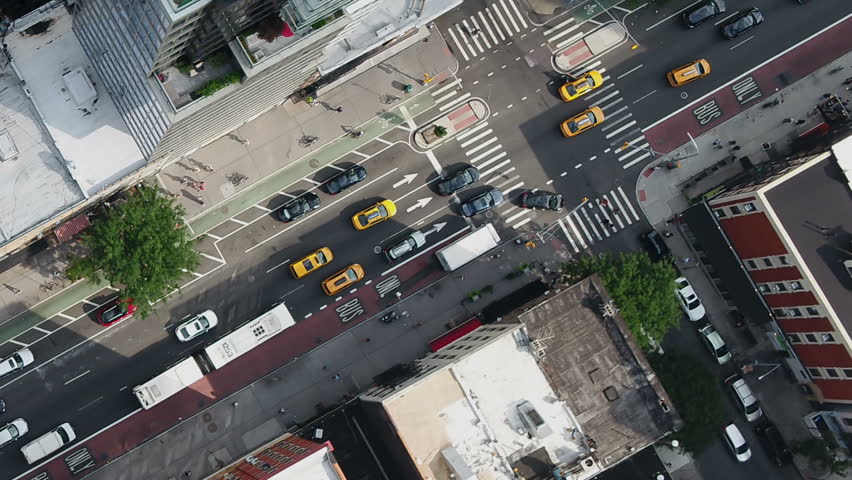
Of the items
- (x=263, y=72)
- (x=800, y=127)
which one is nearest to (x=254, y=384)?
(x=263, y=72)

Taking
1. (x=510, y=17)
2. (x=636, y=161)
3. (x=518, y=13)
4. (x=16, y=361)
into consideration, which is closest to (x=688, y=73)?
(x=636, y=161)

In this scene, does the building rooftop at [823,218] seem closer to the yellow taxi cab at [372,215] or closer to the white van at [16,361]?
the yellow taxi cab at [372,215]

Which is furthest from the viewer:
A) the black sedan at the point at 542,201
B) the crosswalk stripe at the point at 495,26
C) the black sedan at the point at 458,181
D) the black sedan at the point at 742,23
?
the black sedan at the point at 742,23

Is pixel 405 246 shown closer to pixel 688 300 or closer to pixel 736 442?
pixel 688 300

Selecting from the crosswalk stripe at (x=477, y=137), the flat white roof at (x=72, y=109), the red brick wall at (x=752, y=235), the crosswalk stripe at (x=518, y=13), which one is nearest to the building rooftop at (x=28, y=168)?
the flat white roof at (x=72, y=109)

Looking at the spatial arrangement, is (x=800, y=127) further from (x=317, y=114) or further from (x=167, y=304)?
(x=167, y=304)
